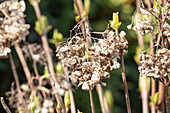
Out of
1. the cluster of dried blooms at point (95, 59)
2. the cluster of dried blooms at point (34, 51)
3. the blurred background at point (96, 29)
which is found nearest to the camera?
the cluster of dried blooms at point (95, 59)

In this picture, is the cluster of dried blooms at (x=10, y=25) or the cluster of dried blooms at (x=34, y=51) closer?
the cluster of dried blooms at (x=10, y=25)

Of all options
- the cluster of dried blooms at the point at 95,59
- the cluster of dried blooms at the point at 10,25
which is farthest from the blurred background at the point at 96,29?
the cluster of dried blooms at the point at 95,59

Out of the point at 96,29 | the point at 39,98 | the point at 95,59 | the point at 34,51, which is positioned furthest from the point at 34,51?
the point at 96,29

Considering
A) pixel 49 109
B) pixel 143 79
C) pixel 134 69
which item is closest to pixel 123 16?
pixel 134 69

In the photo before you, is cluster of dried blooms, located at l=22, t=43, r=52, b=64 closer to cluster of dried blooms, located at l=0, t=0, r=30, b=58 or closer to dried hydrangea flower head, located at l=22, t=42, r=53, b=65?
dried hydrangea flower head, located at l=22, t=42, r=53, b=65

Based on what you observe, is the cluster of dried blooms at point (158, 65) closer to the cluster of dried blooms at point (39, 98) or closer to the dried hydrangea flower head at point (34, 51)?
the cluster of dried blooms at point (39, 98)

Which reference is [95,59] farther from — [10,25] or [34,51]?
[34,51]
